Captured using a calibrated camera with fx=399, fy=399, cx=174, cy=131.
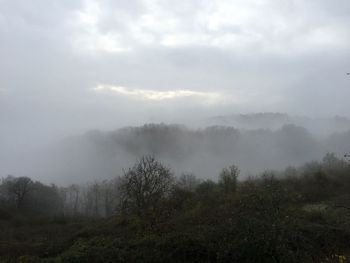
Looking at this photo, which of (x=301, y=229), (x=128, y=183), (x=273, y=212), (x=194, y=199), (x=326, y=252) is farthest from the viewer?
(x=194, y=199)

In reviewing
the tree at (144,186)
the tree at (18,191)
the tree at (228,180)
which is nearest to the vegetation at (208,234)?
the tree at (144,186)

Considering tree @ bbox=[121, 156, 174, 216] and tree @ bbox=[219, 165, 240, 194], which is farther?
tree @ bbox=[219, 165, 240, 194]

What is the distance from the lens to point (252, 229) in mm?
10125

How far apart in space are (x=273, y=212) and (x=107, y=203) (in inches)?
3082

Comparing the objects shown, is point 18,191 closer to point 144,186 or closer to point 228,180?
point 228,180

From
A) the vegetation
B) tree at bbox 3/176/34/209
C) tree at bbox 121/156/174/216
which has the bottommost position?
the vegetation

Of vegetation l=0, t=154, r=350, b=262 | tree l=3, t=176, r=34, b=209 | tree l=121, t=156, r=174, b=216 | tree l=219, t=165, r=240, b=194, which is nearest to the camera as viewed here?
vegetation l=0, t=154, r=350, b=262

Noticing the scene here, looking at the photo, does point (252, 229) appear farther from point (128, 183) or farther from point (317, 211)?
point (128, 183)

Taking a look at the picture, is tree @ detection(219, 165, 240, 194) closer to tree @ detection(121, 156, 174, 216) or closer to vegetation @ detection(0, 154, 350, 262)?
vegetation @ detection(0, 154, 350, 262)

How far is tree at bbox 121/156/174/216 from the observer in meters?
27.0

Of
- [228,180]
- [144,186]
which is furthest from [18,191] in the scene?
[144,186]

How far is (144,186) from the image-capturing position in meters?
27.5

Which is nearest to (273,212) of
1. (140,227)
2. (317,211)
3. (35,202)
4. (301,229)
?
(301,229)

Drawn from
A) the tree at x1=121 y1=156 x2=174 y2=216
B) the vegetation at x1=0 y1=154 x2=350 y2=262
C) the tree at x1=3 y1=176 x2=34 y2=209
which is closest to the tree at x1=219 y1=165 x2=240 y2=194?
the vegetation at x1=0 y1=154 x2=350 y2=262
